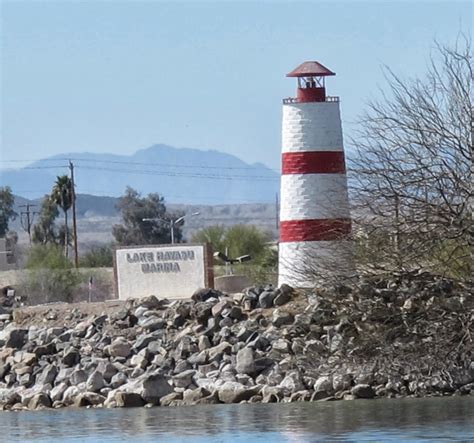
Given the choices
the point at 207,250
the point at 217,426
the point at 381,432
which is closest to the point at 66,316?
the point at 207,250

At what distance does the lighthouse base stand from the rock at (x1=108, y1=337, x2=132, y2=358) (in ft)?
11.2

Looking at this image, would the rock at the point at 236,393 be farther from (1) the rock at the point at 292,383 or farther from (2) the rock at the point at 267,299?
(2) the rock at the point at 267,299

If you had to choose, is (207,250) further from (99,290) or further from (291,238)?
(99,290)

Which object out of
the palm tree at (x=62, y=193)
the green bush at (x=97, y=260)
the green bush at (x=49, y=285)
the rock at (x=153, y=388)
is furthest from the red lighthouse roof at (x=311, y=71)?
the palm tree at (x=62, y=193)

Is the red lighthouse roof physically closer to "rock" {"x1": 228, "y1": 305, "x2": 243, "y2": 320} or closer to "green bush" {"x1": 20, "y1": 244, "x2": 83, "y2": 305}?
"rock" {"x1": 228, "y1": 305, "x2": 243, "y2": 320}

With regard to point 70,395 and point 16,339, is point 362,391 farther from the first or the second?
point 16,339

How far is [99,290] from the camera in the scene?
57.7m

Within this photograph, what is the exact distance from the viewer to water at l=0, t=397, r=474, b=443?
92.9ft

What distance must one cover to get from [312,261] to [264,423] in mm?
4856

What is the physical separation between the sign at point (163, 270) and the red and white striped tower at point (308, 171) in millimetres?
5627

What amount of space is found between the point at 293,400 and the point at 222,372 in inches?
90.7

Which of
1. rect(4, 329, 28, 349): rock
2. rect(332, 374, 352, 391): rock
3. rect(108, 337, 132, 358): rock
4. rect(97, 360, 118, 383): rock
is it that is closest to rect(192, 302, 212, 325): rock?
rect(108, 337, 132, 358): rock

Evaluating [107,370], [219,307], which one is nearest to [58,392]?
[107,370]

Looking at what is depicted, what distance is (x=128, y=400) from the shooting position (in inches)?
1369
